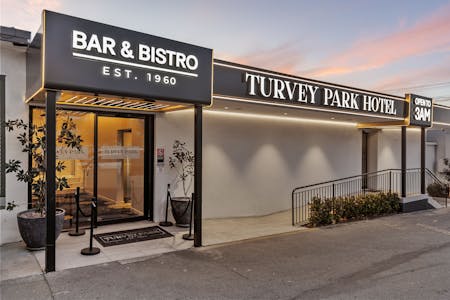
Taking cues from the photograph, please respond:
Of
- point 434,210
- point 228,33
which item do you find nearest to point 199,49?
point 228,33

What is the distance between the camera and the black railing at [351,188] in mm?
11062

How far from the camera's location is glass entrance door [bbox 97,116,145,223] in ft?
25.3

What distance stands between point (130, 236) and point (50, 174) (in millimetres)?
2562

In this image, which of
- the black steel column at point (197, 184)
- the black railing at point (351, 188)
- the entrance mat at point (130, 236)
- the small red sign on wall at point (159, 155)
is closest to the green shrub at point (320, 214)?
the black railing at point (351, 188)

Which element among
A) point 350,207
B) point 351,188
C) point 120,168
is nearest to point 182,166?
point 120,168

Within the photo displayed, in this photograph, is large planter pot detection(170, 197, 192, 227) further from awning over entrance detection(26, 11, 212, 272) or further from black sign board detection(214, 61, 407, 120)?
black sign board detection(214, 61, 407, 120)

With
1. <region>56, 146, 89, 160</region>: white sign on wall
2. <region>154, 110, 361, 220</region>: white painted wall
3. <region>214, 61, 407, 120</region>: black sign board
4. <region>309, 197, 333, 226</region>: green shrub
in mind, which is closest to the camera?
<region>214, 61, 407, 120</region>: black sign board

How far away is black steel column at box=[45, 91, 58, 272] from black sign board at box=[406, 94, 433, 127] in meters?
11.0

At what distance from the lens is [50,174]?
4.89 meters

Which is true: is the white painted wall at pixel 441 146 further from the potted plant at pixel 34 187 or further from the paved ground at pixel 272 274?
the potted plant at pixel 34 187

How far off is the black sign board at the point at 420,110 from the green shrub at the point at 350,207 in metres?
2.82

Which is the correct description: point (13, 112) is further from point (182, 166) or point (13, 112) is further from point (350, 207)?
point (350, 207)

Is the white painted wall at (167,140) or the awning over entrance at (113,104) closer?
the awning over entrance at (113,104)

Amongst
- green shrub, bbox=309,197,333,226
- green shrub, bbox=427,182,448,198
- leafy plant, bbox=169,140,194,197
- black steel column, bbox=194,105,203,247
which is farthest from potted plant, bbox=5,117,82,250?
green shrub, bbox=427,182,448,198
